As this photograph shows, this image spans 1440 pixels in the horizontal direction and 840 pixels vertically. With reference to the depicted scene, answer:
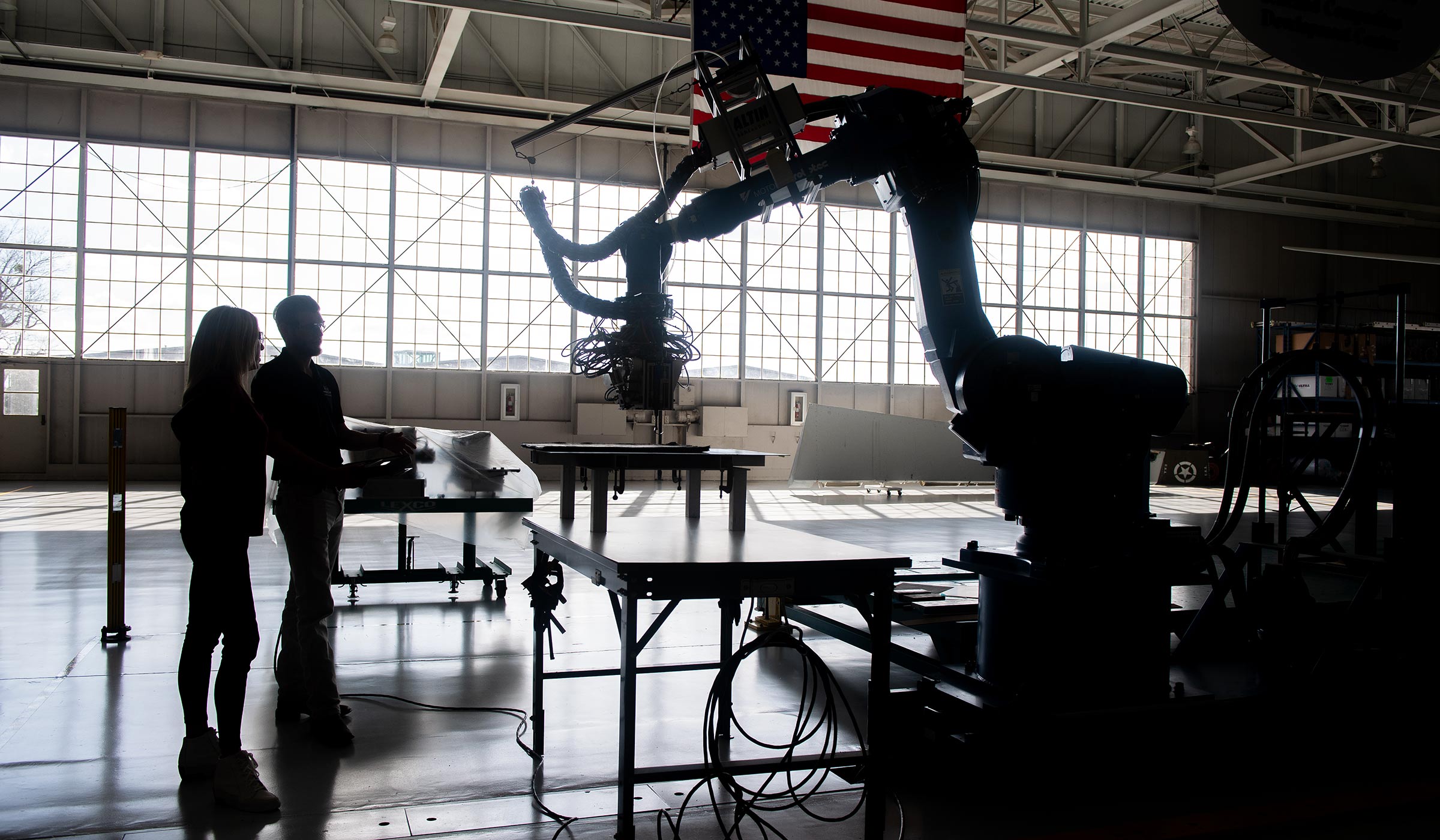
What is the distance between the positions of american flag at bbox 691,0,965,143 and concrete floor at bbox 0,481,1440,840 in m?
3.70

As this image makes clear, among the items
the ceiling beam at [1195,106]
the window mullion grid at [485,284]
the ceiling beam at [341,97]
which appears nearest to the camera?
the ceiling beam at [1195,106]

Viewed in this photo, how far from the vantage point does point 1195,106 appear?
1523 centimetres

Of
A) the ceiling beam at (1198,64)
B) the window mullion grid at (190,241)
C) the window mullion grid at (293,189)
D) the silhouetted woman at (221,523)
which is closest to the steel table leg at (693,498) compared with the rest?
the silhouetted woman at (221,523)

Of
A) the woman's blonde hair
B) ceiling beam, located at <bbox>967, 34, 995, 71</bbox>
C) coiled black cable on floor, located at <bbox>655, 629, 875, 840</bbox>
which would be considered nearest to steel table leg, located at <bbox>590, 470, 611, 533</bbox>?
coiled black cable on floor, located at <bbox>655, 629, 875, 840</bbox>

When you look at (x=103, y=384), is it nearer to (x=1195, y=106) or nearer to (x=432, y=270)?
(x=432, y=270)

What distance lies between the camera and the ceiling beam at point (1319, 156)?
1683 cm

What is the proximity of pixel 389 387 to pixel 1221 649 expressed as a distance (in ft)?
50.7

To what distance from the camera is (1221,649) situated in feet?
15.2

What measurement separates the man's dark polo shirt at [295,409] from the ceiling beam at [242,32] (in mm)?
14251

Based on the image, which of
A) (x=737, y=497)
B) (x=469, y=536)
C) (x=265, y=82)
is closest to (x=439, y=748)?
(x=737, y=497)

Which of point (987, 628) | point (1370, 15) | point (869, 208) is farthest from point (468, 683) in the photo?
point (869, 208)

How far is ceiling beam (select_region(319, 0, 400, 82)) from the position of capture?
606 inches

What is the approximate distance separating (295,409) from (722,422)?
589 inches

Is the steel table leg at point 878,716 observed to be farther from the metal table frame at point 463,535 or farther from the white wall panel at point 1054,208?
the white wall panel at point 1054,208
